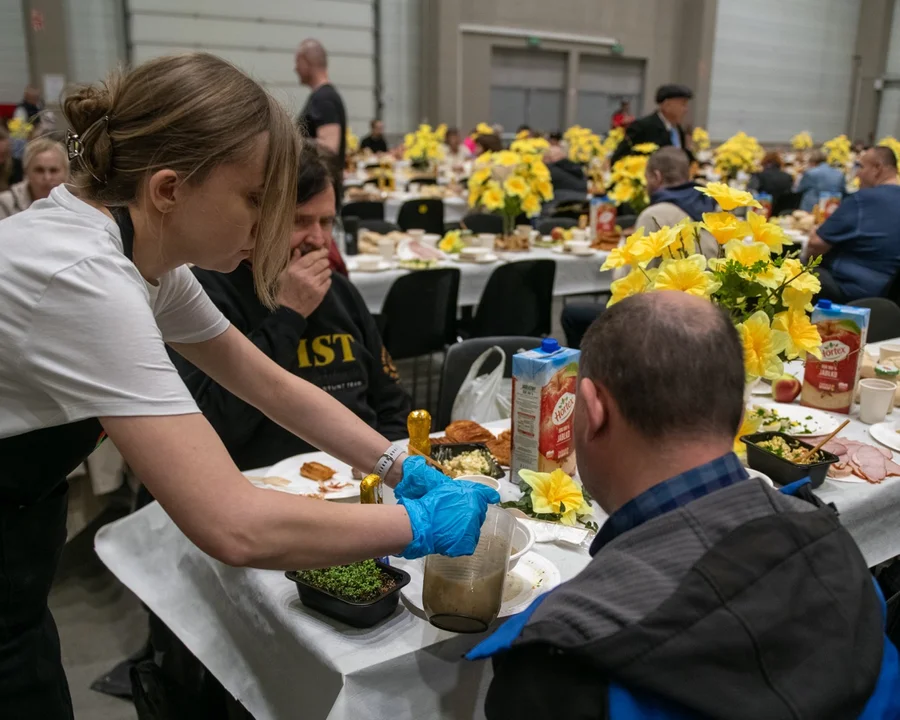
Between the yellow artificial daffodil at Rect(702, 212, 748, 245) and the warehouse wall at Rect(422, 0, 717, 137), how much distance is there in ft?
40.4

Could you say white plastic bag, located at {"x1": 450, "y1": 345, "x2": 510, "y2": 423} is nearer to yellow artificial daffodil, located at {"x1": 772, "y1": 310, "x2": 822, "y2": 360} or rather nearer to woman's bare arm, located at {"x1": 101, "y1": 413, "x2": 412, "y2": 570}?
yellow artificial daffodil, located at {"x1": 772, "y1": 310, "x2": 822, "y2": 360}

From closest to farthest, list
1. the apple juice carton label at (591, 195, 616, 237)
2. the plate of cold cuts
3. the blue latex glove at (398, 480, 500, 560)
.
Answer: the blue latex glove at (398, 480, 500, 560)
the plate of cold cuts
the apple juice carton label at (591, 195, 616, 237)

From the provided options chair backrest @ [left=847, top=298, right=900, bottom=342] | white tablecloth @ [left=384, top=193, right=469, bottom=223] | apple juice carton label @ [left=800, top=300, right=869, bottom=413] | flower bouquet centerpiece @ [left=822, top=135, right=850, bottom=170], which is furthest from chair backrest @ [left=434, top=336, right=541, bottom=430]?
flower bouquet centerpiece @ [left=822, top=135, right=850, bottom=170]

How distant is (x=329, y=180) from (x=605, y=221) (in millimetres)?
3062

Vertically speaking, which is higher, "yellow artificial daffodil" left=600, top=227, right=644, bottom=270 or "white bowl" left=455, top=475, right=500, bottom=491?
"yellow artificial daffodil" left=600, top=227, right=644, bottom=270

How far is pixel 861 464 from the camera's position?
1.81 m

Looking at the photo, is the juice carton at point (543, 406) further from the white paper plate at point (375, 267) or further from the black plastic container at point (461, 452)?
the white paper plate at point (375, 267)

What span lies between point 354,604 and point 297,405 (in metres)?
0.43

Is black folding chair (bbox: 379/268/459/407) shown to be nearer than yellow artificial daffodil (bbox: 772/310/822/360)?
No

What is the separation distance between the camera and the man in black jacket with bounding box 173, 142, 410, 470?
6.44 feet

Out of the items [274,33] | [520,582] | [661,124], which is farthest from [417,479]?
[274,33]

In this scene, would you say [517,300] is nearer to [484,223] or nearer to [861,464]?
[484,223]

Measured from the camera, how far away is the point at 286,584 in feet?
4.36

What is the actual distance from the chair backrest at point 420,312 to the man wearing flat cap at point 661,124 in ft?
9.53
